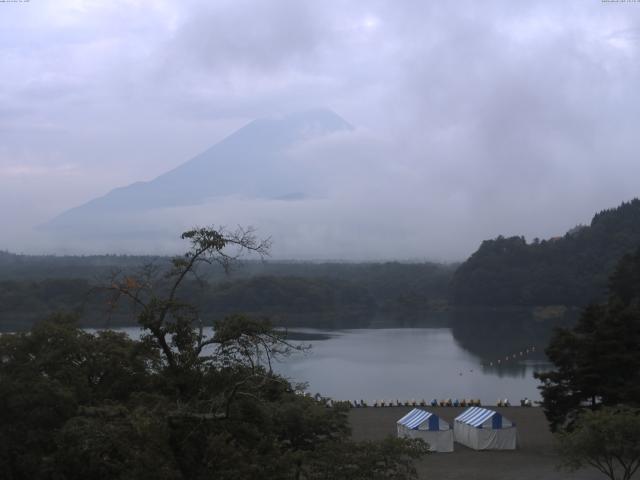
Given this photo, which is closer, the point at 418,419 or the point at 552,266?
the point at 418,419

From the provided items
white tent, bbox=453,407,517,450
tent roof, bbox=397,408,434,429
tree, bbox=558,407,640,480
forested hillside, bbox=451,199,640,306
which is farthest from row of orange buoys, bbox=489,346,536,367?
forested hillside, bbox=451,199,640,306

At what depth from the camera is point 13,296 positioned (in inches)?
1842

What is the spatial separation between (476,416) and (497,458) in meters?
1.13

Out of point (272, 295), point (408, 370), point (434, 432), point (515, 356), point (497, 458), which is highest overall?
point (272, 295)

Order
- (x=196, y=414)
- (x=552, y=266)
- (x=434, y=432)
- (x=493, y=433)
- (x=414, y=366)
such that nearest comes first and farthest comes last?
(x=196, y=414), (x=434, y=432), (x=493, y=433), (x=414, y=366), (x=552, y=266)

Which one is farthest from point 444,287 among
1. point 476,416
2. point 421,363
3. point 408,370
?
point 476,416

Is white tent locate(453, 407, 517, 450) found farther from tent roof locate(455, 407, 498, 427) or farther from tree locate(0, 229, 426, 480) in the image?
tree locate(0, 229, 426, 480)

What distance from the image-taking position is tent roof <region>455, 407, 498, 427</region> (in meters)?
13.4

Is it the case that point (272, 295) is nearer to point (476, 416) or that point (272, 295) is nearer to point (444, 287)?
point (444, 287)

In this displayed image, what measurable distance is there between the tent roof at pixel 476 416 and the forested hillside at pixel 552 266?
43.3 m

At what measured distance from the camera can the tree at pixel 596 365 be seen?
41.9 feet

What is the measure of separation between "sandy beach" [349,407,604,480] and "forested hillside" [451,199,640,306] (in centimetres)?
4173

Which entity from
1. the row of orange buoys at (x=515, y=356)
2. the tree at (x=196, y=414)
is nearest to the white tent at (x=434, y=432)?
the tree at (x=196, y=414)

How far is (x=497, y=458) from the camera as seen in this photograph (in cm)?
1278
